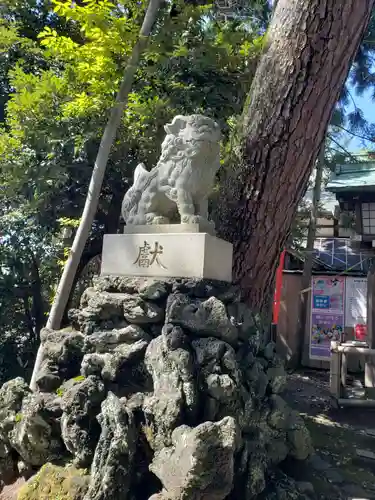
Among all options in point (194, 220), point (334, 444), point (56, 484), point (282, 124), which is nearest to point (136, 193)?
point (194, 220)

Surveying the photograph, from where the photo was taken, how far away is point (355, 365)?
8.41 m

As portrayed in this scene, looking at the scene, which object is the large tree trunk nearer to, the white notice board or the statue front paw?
the statue front paw

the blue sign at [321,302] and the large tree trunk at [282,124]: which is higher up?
the large tree trunk at [282,124]

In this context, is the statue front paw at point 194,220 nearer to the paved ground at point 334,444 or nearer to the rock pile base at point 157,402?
the rock pile base at point 157,402

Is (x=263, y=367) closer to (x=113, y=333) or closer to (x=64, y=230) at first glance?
(x=113, y=333)

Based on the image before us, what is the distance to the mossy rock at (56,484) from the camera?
221 centimetres

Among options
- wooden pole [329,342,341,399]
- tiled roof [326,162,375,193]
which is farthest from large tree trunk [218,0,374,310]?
tiled roof [326,162,375,193]

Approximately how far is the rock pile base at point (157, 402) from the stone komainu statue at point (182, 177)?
535mm

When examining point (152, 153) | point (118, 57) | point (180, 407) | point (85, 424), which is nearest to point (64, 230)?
point (152, 153)

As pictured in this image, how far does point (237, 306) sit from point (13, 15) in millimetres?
5772

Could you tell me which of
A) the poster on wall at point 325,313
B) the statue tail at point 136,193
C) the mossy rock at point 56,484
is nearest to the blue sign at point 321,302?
the poster on wall at point 325,313

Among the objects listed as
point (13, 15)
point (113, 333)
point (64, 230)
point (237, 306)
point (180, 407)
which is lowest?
point (180, 407)

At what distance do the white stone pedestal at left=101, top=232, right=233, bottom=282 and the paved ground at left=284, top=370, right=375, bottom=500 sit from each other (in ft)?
4.77

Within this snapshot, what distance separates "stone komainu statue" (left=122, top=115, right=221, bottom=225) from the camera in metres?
2.80
